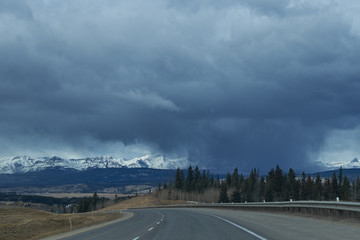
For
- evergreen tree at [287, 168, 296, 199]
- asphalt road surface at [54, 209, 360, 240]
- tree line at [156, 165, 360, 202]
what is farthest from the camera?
evergreen tree at [287, 168, 296, 199]

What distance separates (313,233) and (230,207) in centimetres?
5169

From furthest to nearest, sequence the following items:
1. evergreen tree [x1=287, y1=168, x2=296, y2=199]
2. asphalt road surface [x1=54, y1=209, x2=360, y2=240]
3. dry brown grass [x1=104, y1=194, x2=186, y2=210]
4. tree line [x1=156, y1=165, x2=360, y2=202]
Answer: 1. dry brown grass [x1=104, y1=194, x2=186, y2=210]
2. evergreen tree [x1=287, y1=168, x2=296, y2=199]
3. tree line [x1=156, y1=165, x2=360, y2=202]
4. asphalt road surface [x1=54, y1=209, x2=360, y2=240]

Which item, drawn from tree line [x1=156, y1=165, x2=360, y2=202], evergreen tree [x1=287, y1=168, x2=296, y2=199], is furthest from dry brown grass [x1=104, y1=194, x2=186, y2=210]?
evergreen tree [x1=287, y1=168, x2=296, y2=199]

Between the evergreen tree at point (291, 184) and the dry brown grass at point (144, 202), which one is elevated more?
the evergreen tree at point (291, 184)

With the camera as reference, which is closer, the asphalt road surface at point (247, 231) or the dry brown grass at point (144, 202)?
the asphalt road surface at point (247, 231)

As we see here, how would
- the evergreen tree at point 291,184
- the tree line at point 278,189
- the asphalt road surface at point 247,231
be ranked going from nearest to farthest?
the asphalt road surface at point 247,231 → the tree line at point 278,189 → the evergreen tree at point 291,184

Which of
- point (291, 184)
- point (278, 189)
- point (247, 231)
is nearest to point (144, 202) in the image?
point (278, 189)

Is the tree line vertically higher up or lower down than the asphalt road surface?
higher up

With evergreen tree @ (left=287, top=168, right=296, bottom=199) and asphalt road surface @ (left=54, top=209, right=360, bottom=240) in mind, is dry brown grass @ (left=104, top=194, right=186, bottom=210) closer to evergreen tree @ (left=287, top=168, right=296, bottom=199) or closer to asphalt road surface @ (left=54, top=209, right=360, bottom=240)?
evergreen tree @ (left=287, top=168, right=296, bottom=199)

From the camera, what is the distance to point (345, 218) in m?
25.4

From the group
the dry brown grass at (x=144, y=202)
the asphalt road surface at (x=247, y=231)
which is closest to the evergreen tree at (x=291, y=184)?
the dry brown grass at (x=144, y=202)

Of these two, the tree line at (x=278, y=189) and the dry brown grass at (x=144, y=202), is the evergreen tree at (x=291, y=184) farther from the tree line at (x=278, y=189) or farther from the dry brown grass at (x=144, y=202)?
the dry brown grass at (x=144, y=202)

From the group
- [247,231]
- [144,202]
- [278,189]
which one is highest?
[278,189]

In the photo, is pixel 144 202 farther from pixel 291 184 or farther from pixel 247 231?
pixel 247 231
